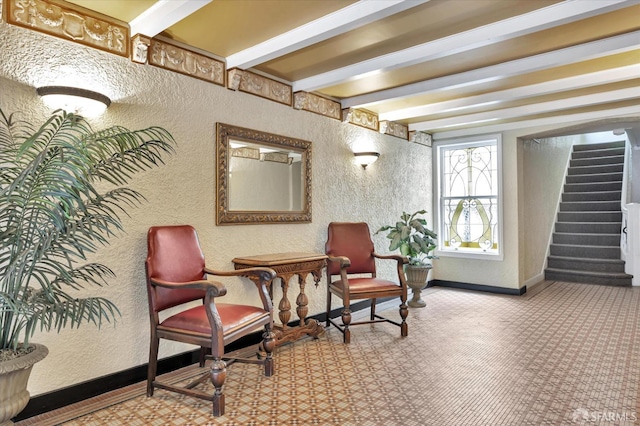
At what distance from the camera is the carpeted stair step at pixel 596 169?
25.2 ft

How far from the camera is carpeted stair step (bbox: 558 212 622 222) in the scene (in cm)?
688

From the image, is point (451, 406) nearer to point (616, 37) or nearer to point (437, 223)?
point (616, 37)

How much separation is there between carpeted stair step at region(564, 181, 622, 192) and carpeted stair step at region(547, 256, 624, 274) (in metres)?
1.95

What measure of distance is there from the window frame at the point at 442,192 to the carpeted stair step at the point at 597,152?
4383 millimetres

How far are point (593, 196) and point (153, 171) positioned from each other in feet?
26.3

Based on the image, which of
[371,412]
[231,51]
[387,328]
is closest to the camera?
[371,412]

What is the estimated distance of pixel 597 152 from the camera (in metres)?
A: 8.35

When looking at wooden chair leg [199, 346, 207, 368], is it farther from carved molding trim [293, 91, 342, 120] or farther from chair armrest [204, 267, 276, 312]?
carved molding trim [293, 91, 342, 120]

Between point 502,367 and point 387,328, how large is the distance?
123 centimetres

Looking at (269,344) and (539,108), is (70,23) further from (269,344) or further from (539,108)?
(539,108)

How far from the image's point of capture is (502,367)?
9.32 ft

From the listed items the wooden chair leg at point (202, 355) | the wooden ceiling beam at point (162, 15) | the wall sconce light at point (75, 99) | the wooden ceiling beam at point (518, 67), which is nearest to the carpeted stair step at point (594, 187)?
the wooden ceiling beam at point (518, 67)

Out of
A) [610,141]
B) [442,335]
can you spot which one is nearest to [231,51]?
[442,335]

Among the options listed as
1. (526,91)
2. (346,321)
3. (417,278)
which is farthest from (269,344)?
(526,91)
